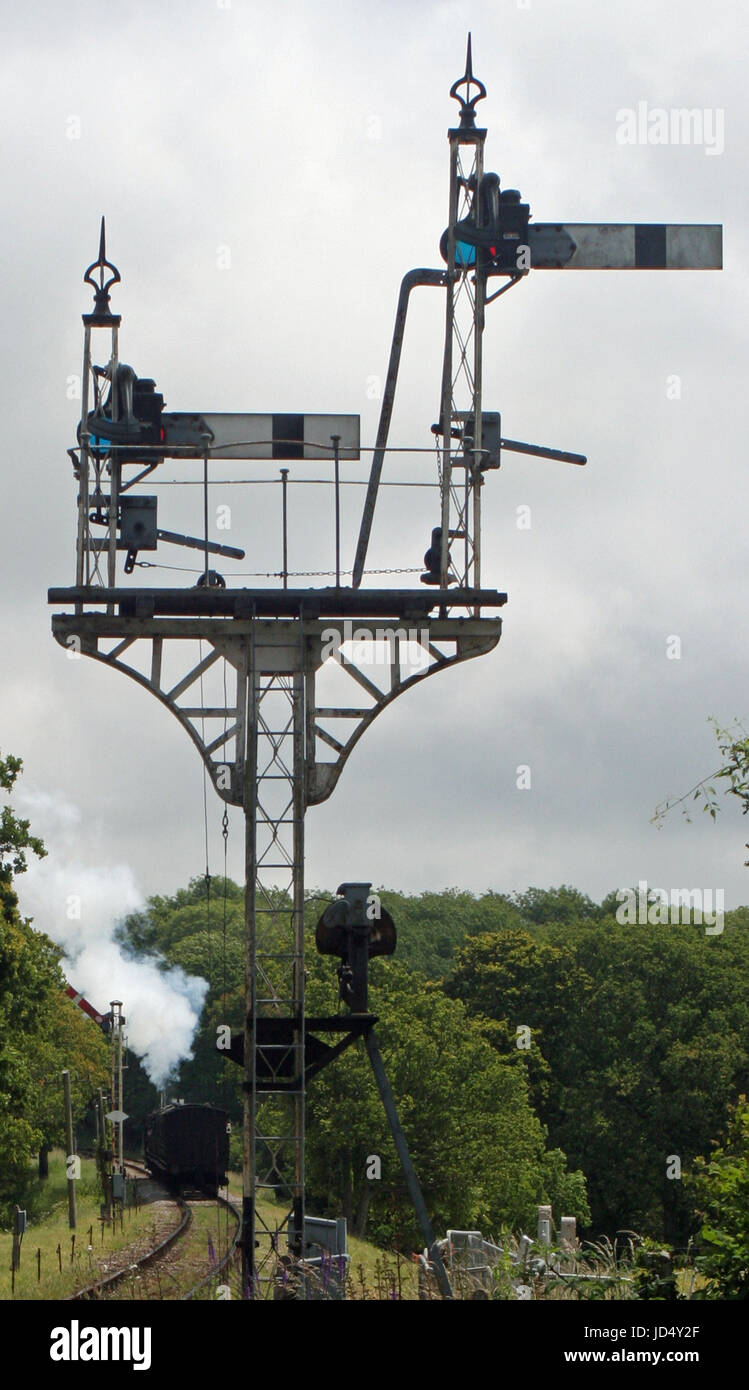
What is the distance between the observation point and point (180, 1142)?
44250 mm

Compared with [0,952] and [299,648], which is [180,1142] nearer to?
[0,952]

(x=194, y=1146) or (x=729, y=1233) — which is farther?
(x=194, y=1146)

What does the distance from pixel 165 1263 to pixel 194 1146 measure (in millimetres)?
16173

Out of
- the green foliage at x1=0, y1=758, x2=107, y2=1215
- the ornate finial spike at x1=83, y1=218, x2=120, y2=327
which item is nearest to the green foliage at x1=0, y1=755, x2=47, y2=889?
the green foliage at x1=0, y1=758, x2=107, y2=1215

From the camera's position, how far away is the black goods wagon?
4388 centimetres

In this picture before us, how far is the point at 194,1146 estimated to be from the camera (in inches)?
1738

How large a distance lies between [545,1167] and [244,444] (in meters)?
38.5

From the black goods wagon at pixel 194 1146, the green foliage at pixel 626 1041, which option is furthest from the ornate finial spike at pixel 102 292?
the green foliage at pixel 626 1041

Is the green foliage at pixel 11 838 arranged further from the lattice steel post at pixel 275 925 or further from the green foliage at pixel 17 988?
the lattice steel post at pixel 275 925

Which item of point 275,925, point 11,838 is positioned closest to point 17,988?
point 11,838

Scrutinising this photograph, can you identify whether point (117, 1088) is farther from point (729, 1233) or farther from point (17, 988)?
point (729, 1233)

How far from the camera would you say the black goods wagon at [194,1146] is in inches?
1727
